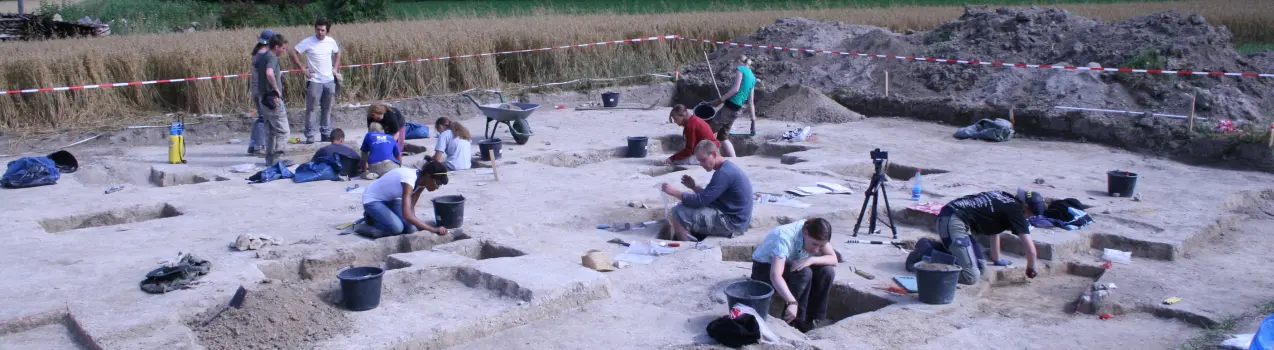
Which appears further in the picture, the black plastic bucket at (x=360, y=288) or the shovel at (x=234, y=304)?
the black plastic bucket at (x=360, y=288)

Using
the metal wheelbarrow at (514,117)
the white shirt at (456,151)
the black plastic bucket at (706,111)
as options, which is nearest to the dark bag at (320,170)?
the white shirt at (456,151)

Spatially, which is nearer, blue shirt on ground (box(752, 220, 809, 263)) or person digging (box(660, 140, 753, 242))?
blue shirt on ground (box(752, 220, 809, 263))

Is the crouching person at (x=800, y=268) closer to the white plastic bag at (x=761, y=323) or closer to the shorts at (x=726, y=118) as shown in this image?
the white plastic bag at (x=761, y=323)

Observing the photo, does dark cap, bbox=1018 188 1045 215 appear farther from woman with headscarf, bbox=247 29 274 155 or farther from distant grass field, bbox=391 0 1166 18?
distant grass field, bbox=391 0 1166 18

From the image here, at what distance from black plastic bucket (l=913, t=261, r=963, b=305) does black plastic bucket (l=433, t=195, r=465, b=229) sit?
3.84 m

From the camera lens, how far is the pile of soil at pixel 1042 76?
Answer: 13.8 meters

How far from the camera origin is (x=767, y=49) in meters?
20.0

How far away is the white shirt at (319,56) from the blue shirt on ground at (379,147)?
Result: 2663 mm

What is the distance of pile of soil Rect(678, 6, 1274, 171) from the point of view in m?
13.8

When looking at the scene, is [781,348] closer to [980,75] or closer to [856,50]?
[980,75]

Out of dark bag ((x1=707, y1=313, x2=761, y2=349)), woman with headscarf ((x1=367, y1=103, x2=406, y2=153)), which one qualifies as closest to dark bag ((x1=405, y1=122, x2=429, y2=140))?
woman with headscarf ((x1=367, y1=103, x2=406, y2=153))

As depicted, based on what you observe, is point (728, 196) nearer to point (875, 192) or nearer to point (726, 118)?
point (875, 192)

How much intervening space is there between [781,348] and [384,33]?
14.2 meters

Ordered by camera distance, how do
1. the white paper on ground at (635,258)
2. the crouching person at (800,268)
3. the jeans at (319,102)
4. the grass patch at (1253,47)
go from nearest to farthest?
the crouching person at (800,268) → the white paper on ground at (635,258) → the jeans at (319,102) → the grass patch at (1253,47)
